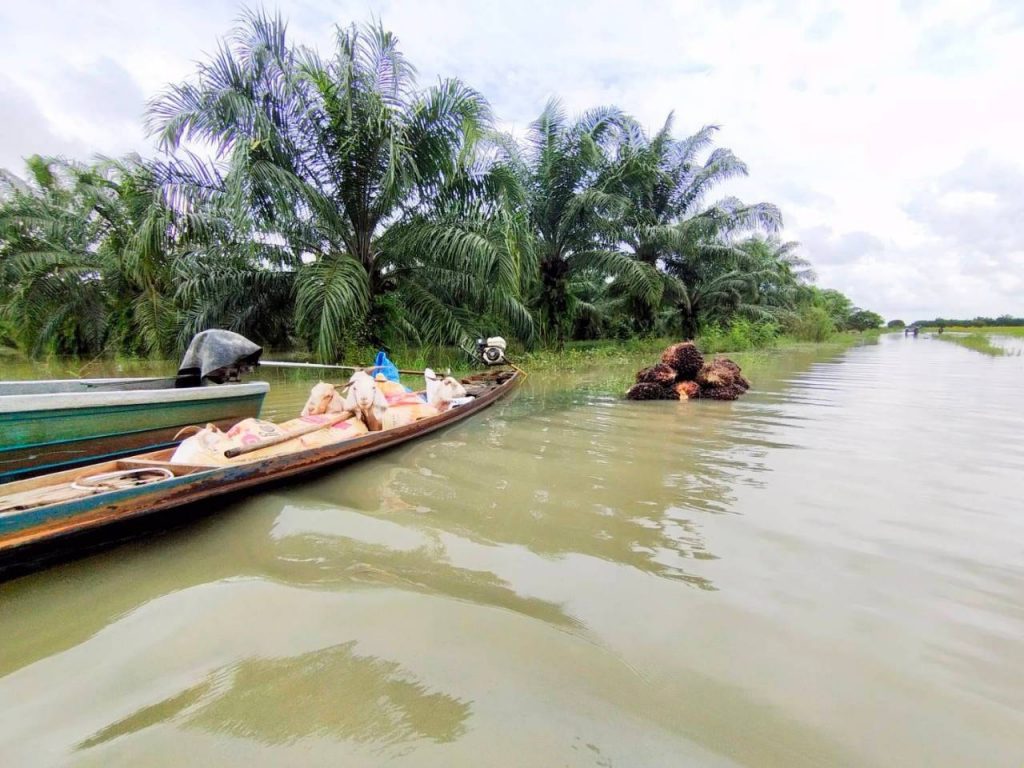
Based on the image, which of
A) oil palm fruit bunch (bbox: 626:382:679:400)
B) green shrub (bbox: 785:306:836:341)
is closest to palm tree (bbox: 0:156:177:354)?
oil palm fruit bunch (bbox: 626:382:679:400)

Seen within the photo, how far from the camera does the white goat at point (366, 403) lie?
3.69m

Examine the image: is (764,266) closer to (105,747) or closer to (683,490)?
(683,490)

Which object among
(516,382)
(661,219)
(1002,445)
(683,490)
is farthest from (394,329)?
(661,219)

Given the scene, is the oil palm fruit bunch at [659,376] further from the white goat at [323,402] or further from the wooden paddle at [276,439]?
the wooden paddle at [276,439]

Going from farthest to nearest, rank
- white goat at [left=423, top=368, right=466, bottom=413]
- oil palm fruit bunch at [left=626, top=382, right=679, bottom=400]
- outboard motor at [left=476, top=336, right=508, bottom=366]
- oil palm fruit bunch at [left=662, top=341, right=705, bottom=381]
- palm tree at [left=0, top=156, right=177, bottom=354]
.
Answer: palm tree at [left=0, top=156, right=177, bottom=354]
outboard motor at [left=476, top=336, right=508, bottom=366]
oil palm fruit bunch at [left=662, top=341, right=705, bottom=381]
oil palm fruit bunch at [left=626, top=382, right=679, bottom=400]
white goat at [left=423, top=368, right=466, bottom=413]

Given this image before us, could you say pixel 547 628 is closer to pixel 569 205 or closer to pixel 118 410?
pixel 118 410

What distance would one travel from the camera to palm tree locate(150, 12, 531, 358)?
714 centimetres

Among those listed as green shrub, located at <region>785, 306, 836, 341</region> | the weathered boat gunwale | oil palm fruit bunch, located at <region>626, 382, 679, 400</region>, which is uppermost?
green shrub, located at <region>785, 306, 836, 341</region>

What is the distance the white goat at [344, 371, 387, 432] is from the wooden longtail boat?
49 cm

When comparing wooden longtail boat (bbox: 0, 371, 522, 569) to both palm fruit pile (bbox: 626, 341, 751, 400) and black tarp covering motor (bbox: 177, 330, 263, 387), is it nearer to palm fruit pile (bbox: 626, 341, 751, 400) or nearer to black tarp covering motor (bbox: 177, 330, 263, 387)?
black tarp covering motor (bbox: 177, 330, 263, 387)

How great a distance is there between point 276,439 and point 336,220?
6071 mm

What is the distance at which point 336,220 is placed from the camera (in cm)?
802

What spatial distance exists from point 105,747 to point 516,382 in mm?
6295

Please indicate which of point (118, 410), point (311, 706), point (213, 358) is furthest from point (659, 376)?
point (311, 706)
